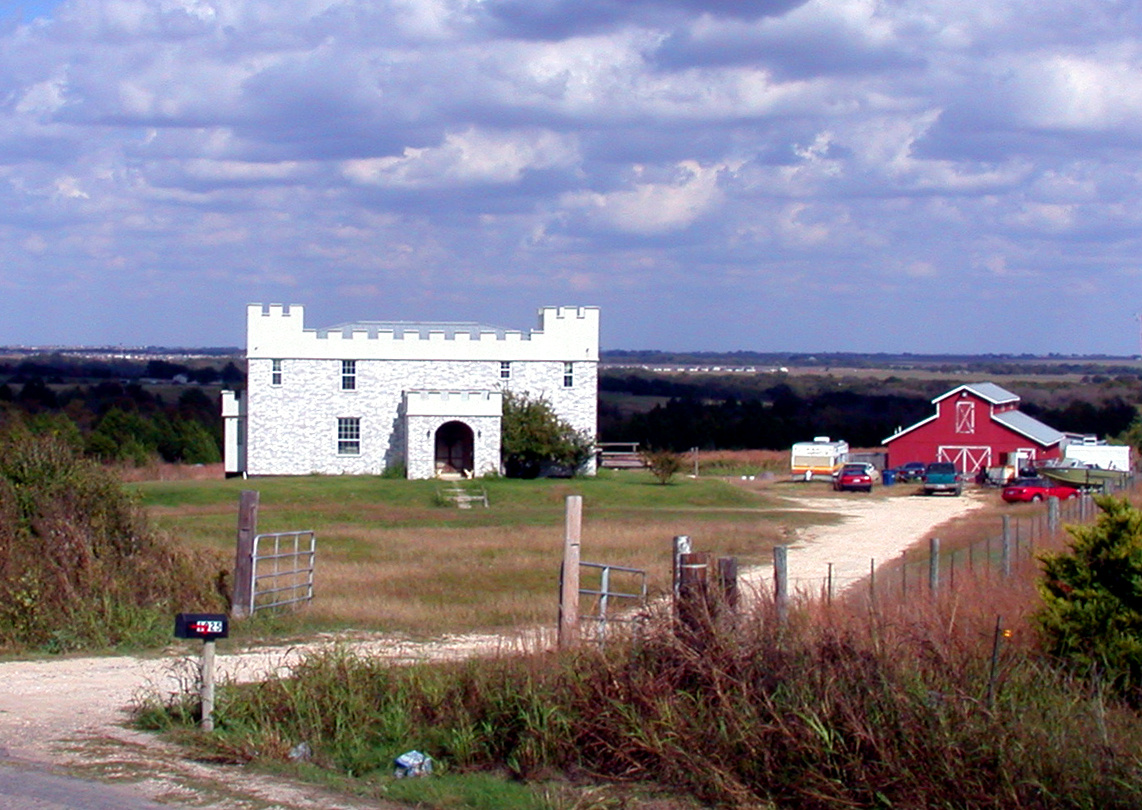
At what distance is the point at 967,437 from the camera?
73.7 meters

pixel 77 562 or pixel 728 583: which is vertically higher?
pixel 728 583

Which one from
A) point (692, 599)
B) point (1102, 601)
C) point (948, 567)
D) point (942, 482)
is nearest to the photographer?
point (692, 599)

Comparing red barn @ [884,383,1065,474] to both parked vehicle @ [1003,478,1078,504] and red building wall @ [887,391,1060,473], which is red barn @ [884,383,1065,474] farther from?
parked vehicle @ [1003,478,1078,504]

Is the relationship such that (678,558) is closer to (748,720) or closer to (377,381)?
(748,720)

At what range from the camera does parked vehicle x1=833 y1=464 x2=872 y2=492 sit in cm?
6053

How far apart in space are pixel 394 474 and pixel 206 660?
4891 centimetres

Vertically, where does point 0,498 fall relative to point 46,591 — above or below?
above

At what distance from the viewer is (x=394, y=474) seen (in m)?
58.3

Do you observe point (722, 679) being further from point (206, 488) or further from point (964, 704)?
point (206, 488)

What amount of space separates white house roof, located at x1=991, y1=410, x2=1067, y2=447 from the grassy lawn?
913 inches

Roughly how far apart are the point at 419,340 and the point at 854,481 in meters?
20.5

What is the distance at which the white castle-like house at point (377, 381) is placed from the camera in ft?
194

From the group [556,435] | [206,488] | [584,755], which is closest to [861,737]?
[584,755]

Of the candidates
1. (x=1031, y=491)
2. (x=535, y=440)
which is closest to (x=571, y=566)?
(x=1031, y=491)
